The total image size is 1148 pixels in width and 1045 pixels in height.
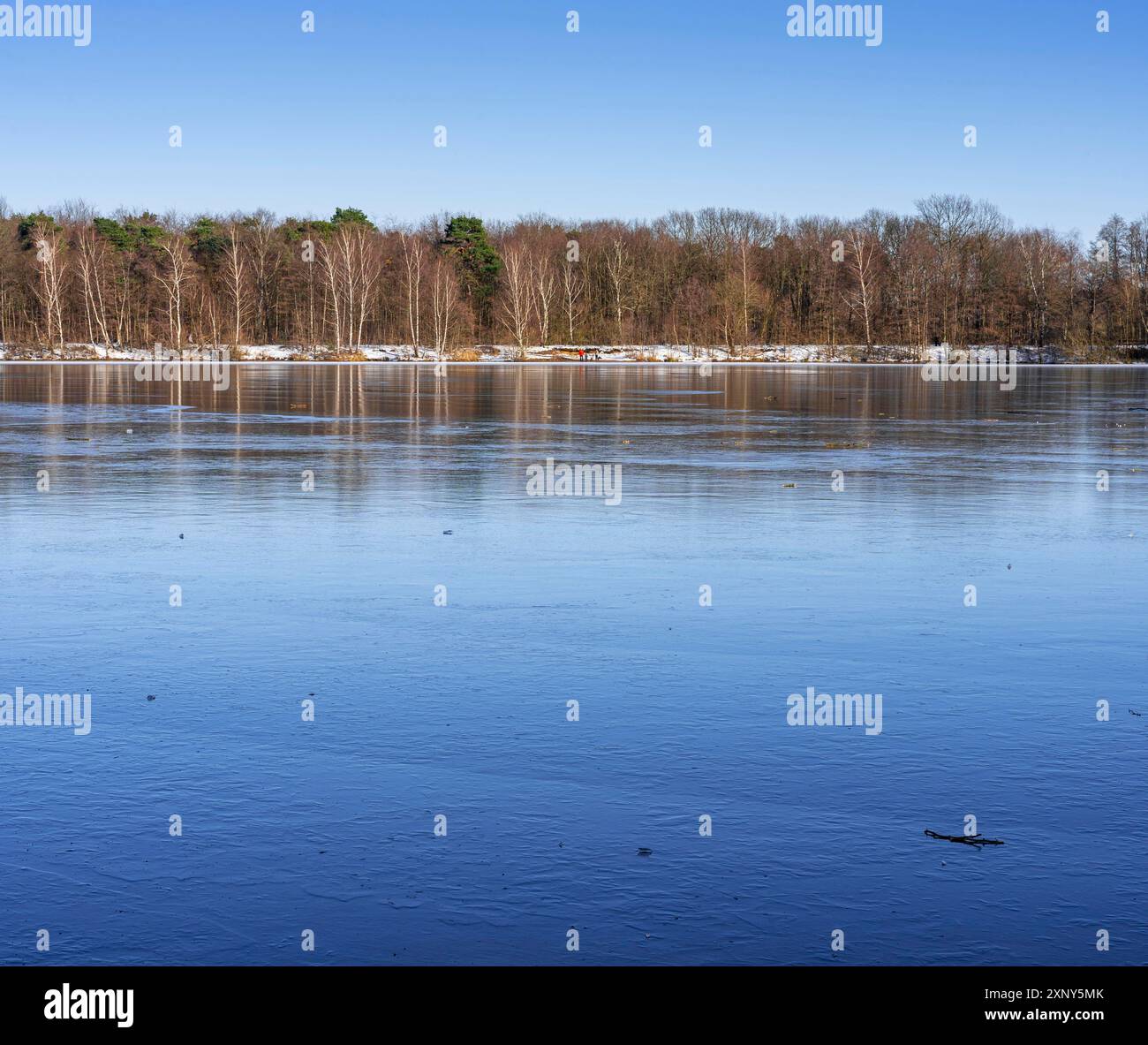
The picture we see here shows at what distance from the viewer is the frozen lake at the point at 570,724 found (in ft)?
17.3

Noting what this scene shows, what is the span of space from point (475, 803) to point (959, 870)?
7.21 feet

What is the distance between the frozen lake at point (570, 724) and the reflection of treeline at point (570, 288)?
9018 cm

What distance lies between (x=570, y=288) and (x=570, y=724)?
114786mm

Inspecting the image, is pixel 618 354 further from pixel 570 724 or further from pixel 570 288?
pixel 570 724

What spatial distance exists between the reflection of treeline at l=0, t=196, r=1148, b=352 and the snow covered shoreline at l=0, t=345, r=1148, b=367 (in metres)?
1.61

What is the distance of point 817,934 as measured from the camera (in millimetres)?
5102

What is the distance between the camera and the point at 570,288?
396 feet

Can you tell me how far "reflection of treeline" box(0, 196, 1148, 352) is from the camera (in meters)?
110
